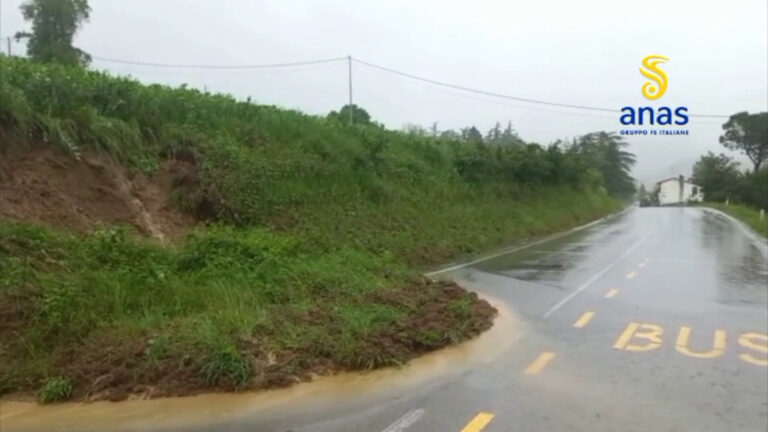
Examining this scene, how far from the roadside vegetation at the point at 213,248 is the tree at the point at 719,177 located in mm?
60978

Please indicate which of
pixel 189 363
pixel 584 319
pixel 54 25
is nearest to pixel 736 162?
pixel 54 25

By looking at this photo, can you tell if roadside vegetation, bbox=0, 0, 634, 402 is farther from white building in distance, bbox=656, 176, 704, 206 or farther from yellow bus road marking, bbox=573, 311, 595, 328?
white building in distance, bbox=656, 176, 704, 206

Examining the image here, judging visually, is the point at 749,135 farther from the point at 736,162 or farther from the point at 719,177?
the point at 719,177

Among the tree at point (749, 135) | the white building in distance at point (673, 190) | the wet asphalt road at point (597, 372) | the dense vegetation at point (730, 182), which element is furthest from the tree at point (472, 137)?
the white building in distance at point (673, 190)

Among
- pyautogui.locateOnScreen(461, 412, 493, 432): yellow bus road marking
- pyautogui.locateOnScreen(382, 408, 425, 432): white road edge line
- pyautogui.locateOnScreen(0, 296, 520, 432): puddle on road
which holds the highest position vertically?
pyautogui.locateOnScreen(461, 412, 493, 432): yellow bus road marking

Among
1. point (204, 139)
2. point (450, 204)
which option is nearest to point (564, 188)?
point (450, 204)

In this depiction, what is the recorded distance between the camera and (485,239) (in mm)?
20547

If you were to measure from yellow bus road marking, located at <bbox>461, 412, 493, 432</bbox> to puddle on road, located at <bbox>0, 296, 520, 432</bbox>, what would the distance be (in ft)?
3.40

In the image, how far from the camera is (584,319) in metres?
9.54

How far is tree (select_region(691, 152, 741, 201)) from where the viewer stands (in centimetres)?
7368

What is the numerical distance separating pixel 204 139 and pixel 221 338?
29.1 feet

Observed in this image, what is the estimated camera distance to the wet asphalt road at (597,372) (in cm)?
549

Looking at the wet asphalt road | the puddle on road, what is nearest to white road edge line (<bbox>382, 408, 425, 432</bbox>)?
the wet asphalt road

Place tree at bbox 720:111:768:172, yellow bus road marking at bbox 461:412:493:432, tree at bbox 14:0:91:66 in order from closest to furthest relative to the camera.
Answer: yellow bus road marking at bbox 461:412:493:432 → tree at bbox 14:0:91:66 → tree at bbox 720:111:768:172
